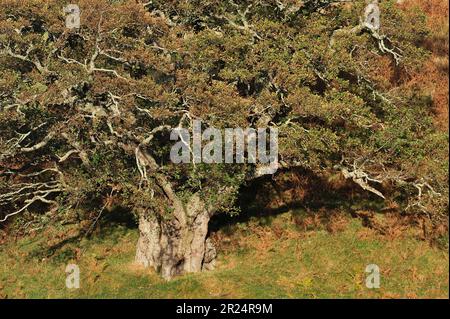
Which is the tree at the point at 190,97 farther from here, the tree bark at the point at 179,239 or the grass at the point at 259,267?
the grass at the point at 259,267

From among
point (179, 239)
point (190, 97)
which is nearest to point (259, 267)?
point (179, 239)

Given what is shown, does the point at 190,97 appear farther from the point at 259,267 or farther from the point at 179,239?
the point at 259,267

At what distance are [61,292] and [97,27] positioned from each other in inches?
413

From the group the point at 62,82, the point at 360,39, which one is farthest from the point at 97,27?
the point at 360,39

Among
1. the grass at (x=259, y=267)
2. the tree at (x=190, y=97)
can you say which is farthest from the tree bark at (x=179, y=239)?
the grass at (x=259, y=267)

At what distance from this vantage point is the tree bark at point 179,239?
21328mm

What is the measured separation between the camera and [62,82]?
62.1 ft

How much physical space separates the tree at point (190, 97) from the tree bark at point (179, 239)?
5cm

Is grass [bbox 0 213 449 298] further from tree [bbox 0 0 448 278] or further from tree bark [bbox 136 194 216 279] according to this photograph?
tree [bbox 0 0 448 278]

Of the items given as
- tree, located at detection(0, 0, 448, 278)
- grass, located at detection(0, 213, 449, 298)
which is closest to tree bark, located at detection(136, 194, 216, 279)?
tree, located at detection(0, 0, 448, 278)

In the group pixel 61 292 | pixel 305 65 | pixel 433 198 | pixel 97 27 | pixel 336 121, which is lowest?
pixel 61 292

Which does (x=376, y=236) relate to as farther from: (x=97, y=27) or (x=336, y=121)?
(x=97, y=27)

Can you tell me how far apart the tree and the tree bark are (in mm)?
46
